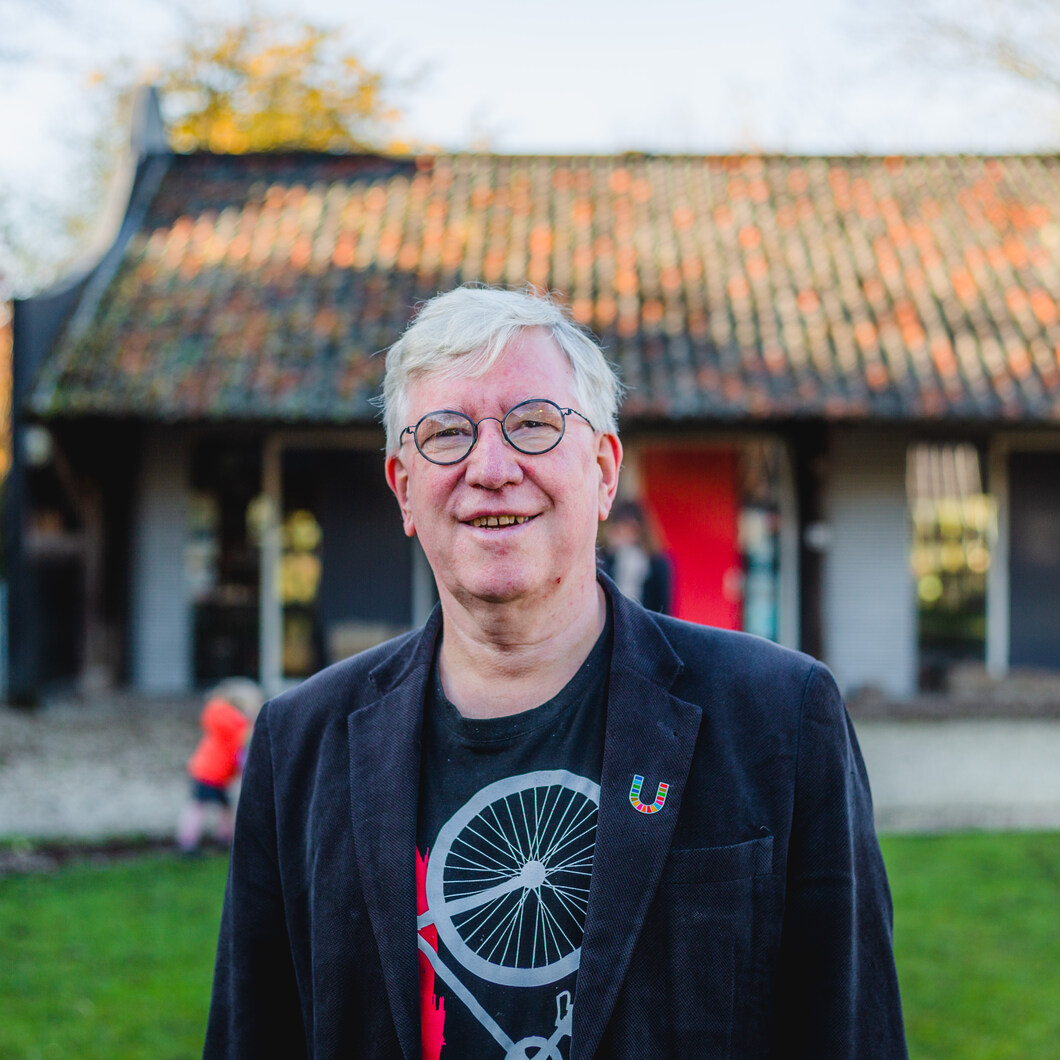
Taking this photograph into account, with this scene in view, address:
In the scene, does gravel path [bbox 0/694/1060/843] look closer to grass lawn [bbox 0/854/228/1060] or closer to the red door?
grass lawn [bbox 0/854/228/1060]

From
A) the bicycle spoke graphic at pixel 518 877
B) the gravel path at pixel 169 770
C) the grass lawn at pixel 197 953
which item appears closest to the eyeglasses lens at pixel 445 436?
the bicycle spoke graphic at pixel 518 877

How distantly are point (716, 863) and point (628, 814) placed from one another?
157mm

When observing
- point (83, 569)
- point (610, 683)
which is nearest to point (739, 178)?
point (83, 569)

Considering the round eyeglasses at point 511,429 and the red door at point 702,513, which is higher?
the red door at point 702,513

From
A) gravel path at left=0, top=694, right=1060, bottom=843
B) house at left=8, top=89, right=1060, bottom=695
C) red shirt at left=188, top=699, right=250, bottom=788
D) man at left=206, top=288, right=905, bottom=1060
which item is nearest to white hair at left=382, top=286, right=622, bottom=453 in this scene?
man at left=206, top=288, right=905, bottom=1060

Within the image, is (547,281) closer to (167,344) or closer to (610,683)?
(167,344)

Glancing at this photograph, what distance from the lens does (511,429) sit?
177 cm

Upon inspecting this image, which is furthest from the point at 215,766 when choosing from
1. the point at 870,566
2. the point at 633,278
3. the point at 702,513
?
the point at 870,566

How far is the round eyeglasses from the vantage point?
1.77 meters

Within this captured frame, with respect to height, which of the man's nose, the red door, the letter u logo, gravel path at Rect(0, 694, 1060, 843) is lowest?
gravel path at Rect(0, 694, 1060, 843)

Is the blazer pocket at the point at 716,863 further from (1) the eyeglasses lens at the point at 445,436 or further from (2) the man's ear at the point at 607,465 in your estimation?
(1) the eyeglasses lens at the point at 445,436

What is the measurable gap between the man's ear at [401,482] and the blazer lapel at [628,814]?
443 millimetres

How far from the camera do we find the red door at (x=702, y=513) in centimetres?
1145

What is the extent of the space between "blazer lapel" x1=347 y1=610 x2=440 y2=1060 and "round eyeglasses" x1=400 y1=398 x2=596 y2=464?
42 cm
